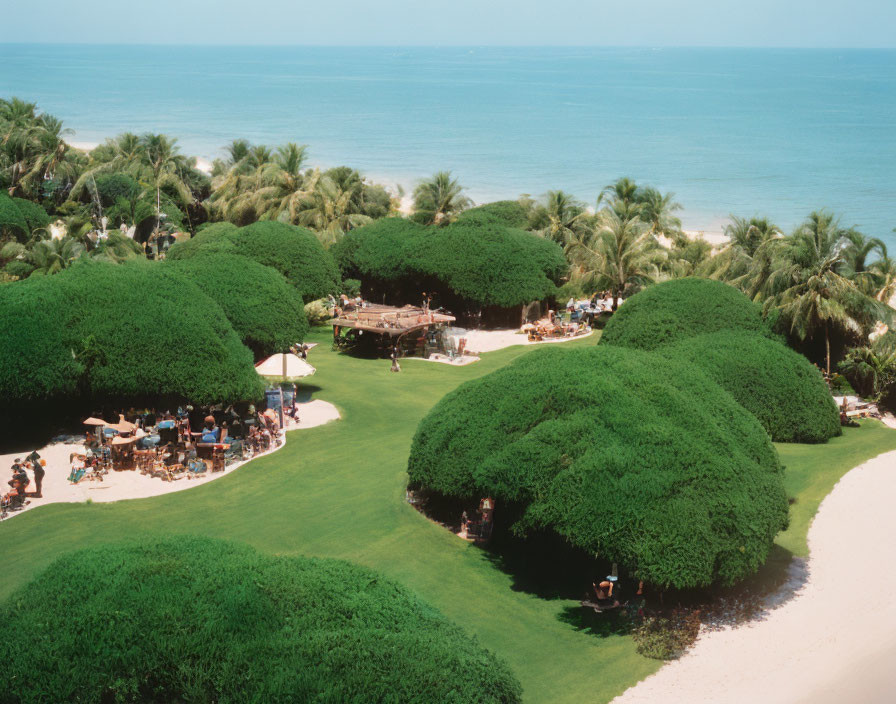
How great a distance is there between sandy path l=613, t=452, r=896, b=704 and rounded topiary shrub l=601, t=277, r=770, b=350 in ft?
36.7

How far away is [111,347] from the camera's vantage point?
26.8 metres

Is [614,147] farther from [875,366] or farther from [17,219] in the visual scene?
[875,366]

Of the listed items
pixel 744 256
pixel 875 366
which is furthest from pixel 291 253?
pixel 875 366

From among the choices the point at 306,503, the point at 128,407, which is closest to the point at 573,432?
the point at 306,503

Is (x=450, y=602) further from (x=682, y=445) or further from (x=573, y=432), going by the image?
(x=682, y=445)

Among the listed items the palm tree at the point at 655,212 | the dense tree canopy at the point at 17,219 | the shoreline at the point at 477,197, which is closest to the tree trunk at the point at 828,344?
the palm tree at the point at 655,212

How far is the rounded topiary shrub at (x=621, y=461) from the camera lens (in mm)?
17703

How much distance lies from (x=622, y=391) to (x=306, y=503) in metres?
8.18

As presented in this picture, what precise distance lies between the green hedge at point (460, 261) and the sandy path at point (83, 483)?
2181 cm

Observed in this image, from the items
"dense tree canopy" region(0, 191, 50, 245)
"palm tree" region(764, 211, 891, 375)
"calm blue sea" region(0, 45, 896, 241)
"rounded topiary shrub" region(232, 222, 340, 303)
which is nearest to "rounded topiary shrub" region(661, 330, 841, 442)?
"palm tree" region(764, 211, 891, 375)

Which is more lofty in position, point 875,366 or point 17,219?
point 17,219

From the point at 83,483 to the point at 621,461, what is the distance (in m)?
14.0

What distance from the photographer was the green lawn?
658 inches

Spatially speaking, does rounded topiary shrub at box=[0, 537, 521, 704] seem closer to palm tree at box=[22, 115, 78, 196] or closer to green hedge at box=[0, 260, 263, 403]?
green hedge at box=[0, 260, 263, 403]
